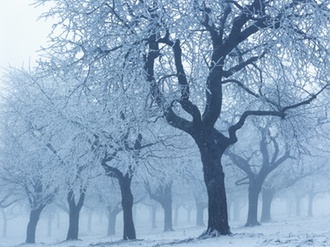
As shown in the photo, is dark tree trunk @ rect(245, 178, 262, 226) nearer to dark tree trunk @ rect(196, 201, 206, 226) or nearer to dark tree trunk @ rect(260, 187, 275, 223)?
dark tree trunk @ rect(260, 187, 275, 223)

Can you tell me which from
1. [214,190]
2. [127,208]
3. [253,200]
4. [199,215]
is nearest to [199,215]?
[199,215]

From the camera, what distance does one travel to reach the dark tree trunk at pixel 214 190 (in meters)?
11.1

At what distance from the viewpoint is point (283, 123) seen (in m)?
15.1

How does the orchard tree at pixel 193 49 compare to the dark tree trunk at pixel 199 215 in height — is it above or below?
above

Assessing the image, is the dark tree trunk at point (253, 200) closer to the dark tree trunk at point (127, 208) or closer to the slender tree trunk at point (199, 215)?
the dark tree trunk at point (127, 208)

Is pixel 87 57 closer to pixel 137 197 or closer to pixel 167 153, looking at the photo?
pixel 167 153

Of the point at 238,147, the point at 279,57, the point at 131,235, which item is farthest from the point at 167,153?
the point at 238,147

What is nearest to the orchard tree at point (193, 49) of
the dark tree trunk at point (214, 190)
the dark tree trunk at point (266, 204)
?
the dark tree trunk at point (214, 190)

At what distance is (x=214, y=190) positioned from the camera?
11.3 metres

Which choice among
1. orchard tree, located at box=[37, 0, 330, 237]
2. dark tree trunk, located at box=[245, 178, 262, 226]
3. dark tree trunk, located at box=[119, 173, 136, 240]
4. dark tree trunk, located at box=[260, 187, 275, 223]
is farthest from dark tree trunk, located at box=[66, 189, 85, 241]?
dark tree trunk, located at box=[260, 187, 275, 223]

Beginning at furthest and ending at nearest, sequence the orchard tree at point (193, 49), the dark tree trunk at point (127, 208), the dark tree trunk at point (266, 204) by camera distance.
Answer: the dark tree trunk at point (266, 204) < the dark tree trunk at point (127, 208) < the orchard tree at point (193, 49)

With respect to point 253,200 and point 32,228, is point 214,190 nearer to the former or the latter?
point 253,200

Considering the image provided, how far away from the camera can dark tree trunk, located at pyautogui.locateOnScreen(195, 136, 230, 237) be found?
11.1m

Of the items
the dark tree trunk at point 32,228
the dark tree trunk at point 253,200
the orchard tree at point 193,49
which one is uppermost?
the orchard tree at point 193,49
